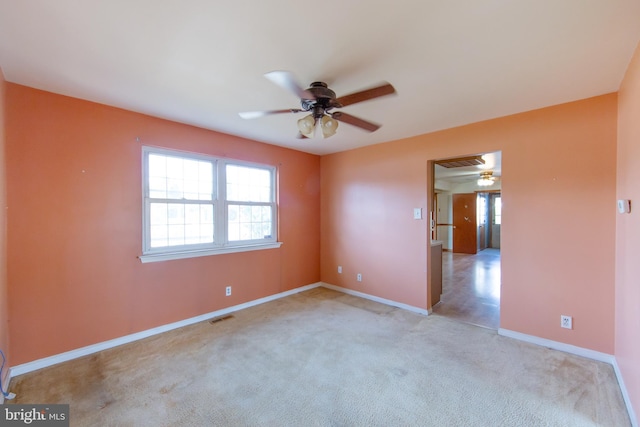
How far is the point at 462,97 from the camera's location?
2420 millimetres

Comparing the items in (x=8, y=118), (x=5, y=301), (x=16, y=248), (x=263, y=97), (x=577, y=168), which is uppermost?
(x=263, y=97)

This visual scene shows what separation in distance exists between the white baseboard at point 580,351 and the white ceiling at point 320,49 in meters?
2.32

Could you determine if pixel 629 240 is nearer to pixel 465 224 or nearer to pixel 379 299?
pixel 379 299

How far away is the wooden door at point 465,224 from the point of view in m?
8.17

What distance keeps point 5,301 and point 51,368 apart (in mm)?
680

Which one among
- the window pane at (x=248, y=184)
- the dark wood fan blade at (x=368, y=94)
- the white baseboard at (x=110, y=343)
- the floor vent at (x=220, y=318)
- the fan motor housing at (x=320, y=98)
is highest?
the fan motor housing at (x=320, y=98)

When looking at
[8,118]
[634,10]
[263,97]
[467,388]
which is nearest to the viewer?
[634,10]

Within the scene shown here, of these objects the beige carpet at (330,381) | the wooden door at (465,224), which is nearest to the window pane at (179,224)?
the beige carpet at (330,381)

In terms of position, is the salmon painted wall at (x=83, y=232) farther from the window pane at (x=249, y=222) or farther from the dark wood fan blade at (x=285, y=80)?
the dark wood fan blade at (x=285, y=80)

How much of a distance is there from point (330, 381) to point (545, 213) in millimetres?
2603

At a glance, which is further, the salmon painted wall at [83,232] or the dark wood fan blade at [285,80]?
the salmon painted wall at [83,232]

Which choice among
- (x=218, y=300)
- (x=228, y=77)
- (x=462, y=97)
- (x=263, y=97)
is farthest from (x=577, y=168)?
(x=218, y=300)

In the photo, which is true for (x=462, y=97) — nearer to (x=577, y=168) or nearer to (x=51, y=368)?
(x=577, y=168)

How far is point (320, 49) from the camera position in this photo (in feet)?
5.61
